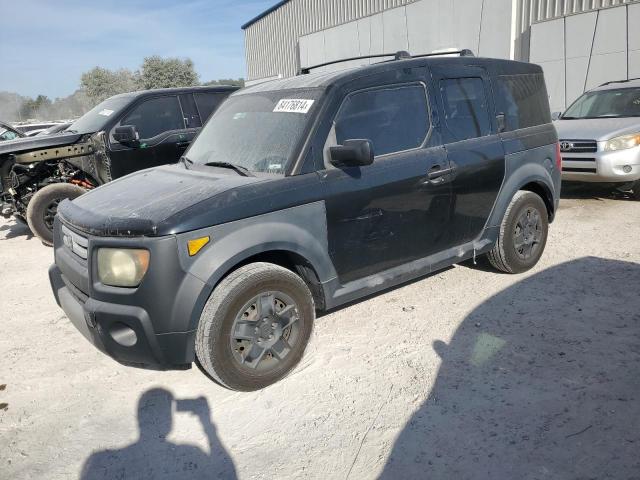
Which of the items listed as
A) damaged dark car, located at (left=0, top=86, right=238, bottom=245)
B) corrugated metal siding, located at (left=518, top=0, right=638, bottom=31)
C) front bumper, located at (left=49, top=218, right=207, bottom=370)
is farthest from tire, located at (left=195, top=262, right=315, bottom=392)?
corrugated metal siding, located at (left=518, top=0, right=638, bottom=31)

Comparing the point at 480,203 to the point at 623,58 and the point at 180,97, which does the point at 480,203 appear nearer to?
the point at 180,97

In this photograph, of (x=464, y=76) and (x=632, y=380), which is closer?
(x=632, y=380)

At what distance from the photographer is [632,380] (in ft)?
10.1

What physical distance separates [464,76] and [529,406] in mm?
2653

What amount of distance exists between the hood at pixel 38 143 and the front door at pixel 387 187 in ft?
16.2

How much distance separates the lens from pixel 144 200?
3.25 meters

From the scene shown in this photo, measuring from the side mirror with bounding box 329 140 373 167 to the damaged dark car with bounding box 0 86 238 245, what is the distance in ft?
13.4

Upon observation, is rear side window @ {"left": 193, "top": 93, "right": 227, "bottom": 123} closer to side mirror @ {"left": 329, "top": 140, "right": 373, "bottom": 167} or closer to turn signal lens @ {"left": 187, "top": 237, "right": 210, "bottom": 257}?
side mirror @ {"left": 329, "top": 140, "right": 373, "bottom": 167}

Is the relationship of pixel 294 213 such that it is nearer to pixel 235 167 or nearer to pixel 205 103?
pixel 235 167

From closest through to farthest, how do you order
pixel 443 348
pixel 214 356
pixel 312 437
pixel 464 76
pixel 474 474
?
pixel 474 474, pixel 312 437, pixel 214 356, pixel 443 348, pixel 464 76

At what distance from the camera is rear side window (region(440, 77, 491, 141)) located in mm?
4098

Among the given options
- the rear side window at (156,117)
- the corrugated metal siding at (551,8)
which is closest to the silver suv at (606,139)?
the corrugated metal siding at (551,8)

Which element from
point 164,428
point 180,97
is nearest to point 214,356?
point 164,428

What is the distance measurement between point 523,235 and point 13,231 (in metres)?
7.71
